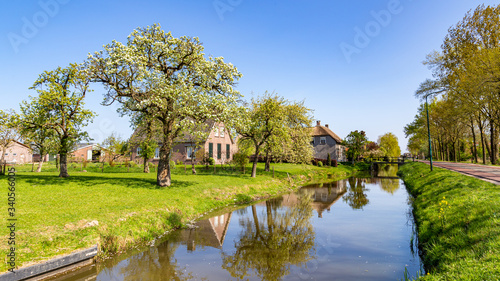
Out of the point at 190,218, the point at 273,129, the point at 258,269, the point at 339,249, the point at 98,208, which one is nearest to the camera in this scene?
the point at 258,269

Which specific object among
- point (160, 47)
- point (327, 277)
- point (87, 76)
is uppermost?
point (160, 47)

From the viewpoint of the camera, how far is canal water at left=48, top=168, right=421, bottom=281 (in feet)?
27.4

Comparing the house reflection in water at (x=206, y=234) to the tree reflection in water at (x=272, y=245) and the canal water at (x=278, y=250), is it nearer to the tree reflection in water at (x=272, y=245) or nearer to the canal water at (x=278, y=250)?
the canal water at (x=278, y=250)

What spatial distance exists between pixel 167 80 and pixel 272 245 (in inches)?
460

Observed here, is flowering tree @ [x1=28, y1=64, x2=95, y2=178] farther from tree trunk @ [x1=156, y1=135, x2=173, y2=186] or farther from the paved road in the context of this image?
the paved road

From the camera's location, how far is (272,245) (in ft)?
35.5

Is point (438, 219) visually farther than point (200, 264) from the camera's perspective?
Yes

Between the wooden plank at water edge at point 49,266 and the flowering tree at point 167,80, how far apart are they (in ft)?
30.7

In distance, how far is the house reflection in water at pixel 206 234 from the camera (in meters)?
11.2

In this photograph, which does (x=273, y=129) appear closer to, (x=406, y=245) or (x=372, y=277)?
(x=406, y=245)

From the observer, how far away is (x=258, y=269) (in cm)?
869

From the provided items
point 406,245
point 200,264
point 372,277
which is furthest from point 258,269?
point 406,245

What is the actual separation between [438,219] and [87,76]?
20018 millimetres

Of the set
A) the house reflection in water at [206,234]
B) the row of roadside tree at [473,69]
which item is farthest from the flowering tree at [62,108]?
the row of roadside tree at [473,69]
